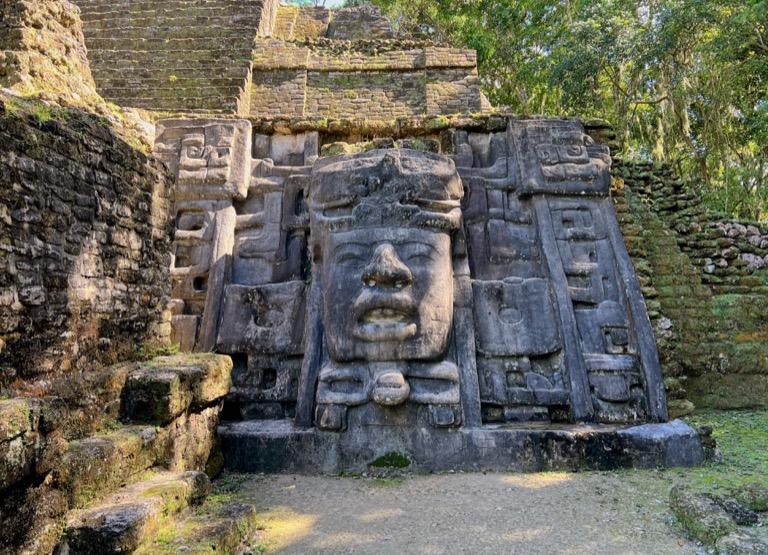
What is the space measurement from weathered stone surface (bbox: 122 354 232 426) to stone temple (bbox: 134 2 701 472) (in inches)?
22.8

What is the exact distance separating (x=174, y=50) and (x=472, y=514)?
11982 millimetres

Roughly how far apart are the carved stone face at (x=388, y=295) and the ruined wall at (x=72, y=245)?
1446 mm

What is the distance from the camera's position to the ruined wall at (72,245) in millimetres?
2746

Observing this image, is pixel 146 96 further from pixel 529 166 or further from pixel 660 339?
pixel 660 339

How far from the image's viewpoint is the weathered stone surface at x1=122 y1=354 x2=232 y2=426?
3.40m

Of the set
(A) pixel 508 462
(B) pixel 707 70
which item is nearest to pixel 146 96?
(A) pixel 508 462

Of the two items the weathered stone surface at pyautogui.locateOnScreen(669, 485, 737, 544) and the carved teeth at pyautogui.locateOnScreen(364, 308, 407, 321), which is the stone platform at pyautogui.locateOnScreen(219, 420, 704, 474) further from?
the carved teeth at pyautogui.locateOnScreen(364, 308, 407, 321)

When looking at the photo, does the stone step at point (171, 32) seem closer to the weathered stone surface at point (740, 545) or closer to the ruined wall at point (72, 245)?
the ruined wall at point (72, 245)

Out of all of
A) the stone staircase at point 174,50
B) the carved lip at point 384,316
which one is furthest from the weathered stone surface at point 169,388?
the stone staircase at point 174,50

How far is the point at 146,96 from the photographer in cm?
1100

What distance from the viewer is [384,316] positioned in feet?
14.9

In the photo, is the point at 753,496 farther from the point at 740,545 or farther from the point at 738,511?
the point at 740,545

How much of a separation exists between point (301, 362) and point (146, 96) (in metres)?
8.46

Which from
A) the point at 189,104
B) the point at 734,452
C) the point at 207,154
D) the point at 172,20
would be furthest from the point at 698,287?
the point at 172,20
